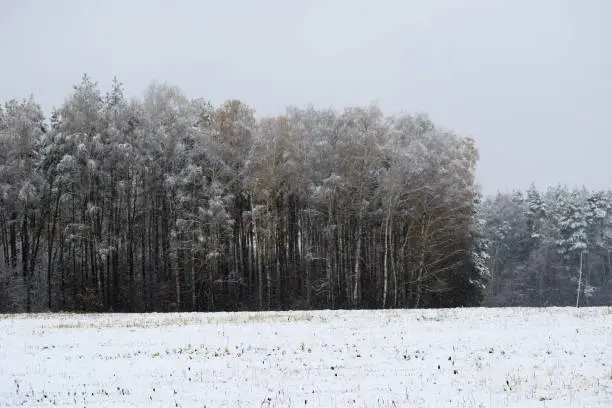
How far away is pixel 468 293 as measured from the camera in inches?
2288

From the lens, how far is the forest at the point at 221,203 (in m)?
46.2

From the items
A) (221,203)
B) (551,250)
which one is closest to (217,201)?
(221,203)

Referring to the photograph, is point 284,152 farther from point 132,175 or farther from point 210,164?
point 132,175

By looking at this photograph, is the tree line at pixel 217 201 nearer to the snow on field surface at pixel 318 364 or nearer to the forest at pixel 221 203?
the forest at pixel 221 203

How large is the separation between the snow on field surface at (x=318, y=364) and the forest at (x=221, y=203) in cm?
2052

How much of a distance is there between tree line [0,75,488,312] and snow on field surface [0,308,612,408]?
20.4 m

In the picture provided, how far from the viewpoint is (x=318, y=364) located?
16641mm

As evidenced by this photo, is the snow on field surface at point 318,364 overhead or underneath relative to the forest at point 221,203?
underneath

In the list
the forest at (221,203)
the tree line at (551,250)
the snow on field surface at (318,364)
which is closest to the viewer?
the snow on field surface at (318,364)

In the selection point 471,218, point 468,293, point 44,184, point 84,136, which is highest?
point 84,136

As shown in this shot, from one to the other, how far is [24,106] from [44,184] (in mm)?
7567

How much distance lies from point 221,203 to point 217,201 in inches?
14.1

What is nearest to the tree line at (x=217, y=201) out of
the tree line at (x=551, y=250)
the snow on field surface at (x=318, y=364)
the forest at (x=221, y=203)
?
the forest at (x=221, y=203)

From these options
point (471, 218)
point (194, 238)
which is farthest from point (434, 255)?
point (194, 238)
